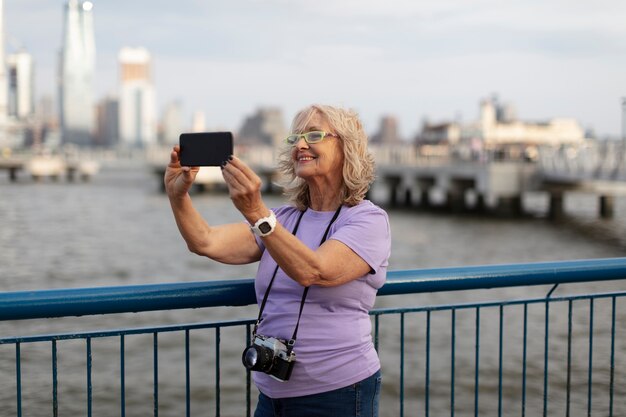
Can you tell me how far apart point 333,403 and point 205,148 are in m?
0.94

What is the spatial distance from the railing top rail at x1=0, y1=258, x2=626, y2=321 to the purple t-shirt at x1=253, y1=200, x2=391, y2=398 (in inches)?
15.6

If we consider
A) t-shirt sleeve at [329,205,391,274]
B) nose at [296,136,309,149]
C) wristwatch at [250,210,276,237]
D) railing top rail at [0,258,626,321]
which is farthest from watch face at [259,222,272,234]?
railing top rail at [0,258,626,321]

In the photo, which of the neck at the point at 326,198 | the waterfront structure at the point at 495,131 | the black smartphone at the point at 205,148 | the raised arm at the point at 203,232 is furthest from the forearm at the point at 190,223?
the waterfront structure at the point at 495,131

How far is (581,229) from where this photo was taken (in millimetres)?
39625

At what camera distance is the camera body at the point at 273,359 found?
8.71 ft

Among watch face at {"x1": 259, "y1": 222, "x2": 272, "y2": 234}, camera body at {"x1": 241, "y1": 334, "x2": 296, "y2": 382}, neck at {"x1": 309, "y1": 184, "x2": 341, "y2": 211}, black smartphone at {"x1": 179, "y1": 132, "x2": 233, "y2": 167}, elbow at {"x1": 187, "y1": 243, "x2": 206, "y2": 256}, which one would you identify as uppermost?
black smartphone at {"x1": 179, "y1": 132, "x2": 233, "y2": 167}

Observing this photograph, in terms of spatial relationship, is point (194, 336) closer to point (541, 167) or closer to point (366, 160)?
point (366, 160)

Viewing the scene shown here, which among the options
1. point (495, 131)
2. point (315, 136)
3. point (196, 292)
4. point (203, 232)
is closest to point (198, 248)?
point (203, 232)

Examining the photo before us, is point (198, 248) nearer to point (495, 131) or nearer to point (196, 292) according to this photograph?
point (196, 292)

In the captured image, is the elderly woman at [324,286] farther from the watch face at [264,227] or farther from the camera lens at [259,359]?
the watch face at [264,227]

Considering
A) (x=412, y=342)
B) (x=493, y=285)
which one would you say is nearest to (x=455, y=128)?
(x=412, y=342)

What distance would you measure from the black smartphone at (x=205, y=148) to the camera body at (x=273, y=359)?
63 cm

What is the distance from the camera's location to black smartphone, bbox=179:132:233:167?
2459 mm

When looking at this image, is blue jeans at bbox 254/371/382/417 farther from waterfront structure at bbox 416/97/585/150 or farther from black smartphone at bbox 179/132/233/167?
waterfront structure at bbox 416/97/585/150
